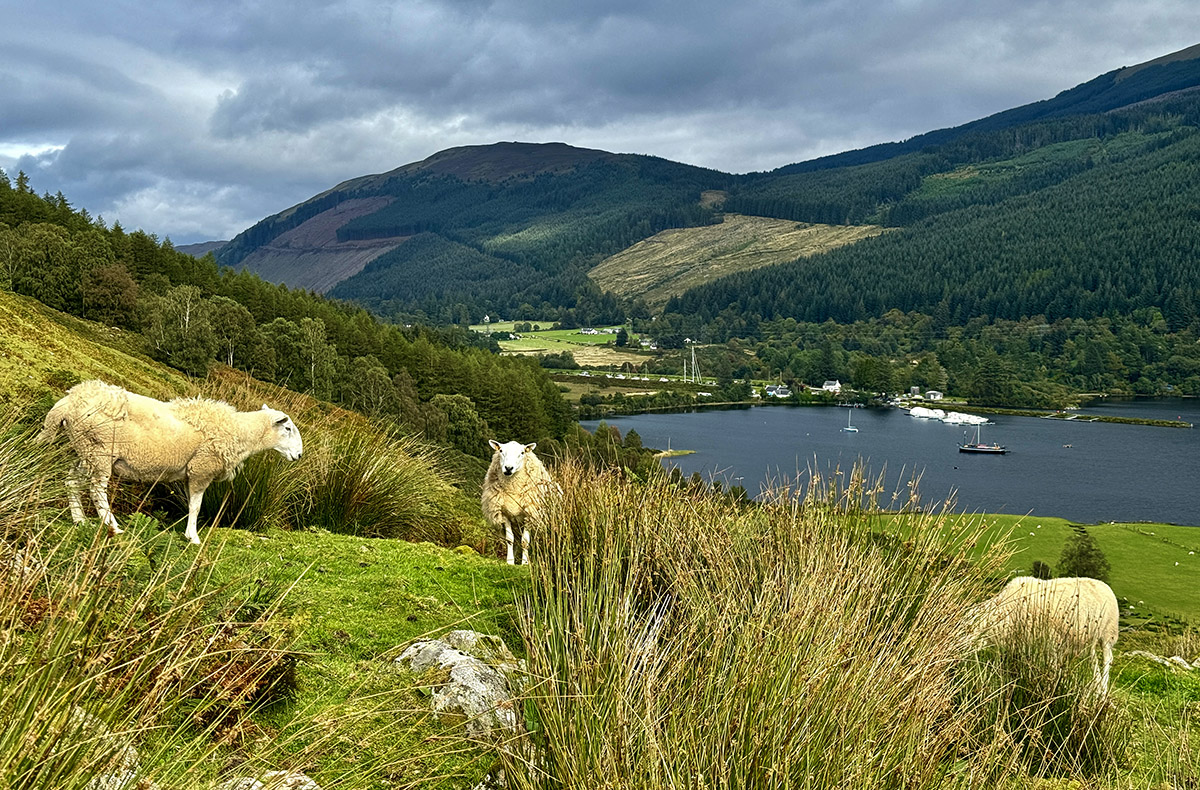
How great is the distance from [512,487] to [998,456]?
10551cm

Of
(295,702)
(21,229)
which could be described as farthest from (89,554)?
(21,229)

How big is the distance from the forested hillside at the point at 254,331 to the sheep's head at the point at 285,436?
78.0 ft

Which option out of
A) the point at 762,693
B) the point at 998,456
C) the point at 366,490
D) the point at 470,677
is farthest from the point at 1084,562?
the point at 998,456

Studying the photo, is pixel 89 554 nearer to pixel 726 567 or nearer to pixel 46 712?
pixel 46 712

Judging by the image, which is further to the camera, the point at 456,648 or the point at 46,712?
the point at 456,648

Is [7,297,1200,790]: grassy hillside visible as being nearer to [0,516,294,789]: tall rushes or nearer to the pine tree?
[0,516,294,789]: tall rushes

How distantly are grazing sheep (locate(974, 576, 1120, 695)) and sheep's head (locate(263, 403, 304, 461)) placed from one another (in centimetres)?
667

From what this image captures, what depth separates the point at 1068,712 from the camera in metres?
6.24

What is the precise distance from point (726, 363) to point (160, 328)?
484 ft

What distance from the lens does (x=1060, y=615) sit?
277 inches

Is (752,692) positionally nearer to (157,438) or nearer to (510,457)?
(510,457)

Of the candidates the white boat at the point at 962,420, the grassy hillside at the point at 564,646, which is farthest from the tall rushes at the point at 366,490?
the white boat at the point at 962,420

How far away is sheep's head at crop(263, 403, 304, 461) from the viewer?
8.61m

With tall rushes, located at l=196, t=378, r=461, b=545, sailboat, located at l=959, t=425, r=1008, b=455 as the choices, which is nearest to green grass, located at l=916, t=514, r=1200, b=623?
tall rushes, located at l=196, t=378, r=461, b=545
